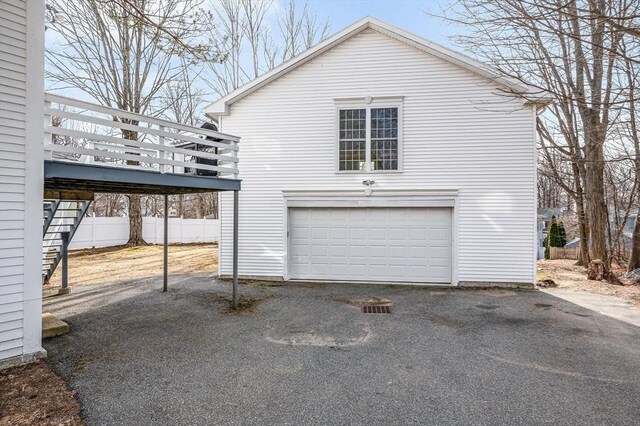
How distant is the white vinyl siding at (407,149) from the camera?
934 centimetres

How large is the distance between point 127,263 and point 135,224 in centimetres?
595

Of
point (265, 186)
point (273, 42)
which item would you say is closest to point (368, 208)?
point (265, 186)

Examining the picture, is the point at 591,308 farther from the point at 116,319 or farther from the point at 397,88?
the point at 116,319

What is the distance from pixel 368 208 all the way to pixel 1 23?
8.03m

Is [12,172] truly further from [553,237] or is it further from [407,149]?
[553,237]

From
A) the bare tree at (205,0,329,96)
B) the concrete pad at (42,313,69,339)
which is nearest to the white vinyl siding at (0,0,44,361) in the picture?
the concrete pad at (42,313,69,339)

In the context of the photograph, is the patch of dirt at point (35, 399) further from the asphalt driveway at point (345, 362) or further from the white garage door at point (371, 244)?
the white garage door at point (371, 244)

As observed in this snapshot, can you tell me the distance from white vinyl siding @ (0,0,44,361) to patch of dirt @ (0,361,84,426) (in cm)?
44

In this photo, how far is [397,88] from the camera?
32.6 feet

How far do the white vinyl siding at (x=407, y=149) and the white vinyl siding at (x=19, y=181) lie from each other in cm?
599

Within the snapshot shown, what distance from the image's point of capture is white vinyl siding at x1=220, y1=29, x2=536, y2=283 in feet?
30.6

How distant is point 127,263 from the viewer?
13.6m

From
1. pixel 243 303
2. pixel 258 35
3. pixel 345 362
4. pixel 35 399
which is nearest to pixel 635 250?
pixel 345 362

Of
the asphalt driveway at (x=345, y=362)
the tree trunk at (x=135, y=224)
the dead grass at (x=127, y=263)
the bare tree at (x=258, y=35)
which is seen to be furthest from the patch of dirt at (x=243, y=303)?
the bare tree at (x=258, y=35)
